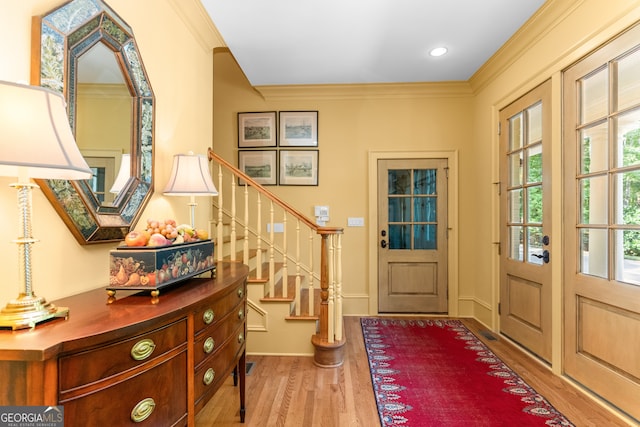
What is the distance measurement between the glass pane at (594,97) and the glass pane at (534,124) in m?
0.43

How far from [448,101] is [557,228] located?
208 centimetres

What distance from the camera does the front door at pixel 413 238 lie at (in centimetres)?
376

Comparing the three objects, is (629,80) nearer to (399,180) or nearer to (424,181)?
(424,181)

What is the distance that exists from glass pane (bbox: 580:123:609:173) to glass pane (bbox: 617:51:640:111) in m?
0.17

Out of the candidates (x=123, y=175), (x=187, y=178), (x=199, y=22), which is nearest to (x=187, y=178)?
(x=187, y=178)

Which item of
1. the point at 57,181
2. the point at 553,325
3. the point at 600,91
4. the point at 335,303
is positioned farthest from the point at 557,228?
the point at 57,181

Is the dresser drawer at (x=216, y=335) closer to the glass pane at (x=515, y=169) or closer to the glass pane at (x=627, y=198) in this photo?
the glass pane at (x=627, y=198)

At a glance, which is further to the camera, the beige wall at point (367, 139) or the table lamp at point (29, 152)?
the beige wall at point (367, 139)

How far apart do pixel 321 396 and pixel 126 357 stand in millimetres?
1519

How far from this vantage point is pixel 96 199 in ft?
4.61

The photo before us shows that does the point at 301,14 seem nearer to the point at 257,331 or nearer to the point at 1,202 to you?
Answer: the point at 1,202

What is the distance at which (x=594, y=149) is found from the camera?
6.71 feet

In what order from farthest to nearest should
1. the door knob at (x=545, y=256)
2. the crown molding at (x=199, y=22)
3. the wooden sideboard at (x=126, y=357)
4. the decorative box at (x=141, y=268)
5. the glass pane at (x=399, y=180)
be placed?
the glass pane at (x=399, y=180) < the door knob at (x=545, y=256) < the crown molding at (x=199, y=22) < the decorative box at (x=141, y=268) < the wooden sideboard at (x=126, y=357)

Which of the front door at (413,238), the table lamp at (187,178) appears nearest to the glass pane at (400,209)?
the front door at (413,238)
